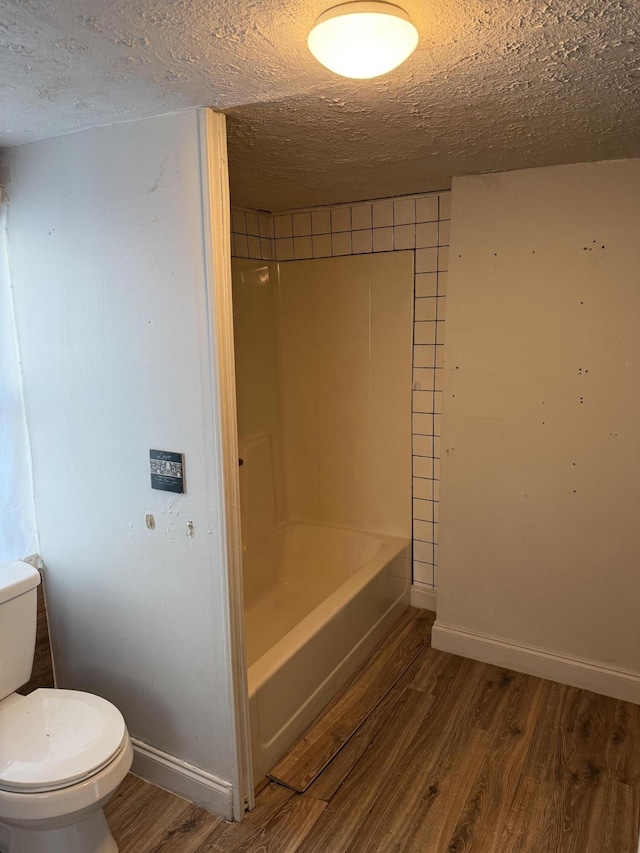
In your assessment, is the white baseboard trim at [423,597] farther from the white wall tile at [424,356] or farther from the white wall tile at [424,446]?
the white wall tile at [424,356]

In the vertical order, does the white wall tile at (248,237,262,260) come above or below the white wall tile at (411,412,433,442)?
above

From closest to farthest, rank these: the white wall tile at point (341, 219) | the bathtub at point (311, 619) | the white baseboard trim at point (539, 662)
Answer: the bathtub at point (311, 619)
the white baseboard trim at point (539, 662)
the white wall tile at point (341, 219)

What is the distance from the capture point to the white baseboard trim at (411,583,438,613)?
9.92ft

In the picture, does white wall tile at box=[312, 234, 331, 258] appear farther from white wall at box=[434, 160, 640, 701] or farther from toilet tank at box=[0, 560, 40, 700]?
toilet tank at box=[0, 560, 40, 700]

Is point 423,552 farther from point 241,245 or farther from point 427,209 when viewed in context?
point 241,245

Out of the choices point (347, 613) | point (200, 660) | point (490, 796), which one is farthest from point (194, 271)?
point (490, 796)

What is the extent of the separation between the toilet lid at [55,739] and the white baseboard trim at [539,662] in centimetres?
155

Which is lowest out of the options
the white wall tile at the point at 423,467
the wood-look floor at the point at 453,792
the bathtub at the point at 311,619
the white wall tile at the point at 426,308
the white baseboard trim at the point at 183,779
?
the wood-look floor at the point at 453,792

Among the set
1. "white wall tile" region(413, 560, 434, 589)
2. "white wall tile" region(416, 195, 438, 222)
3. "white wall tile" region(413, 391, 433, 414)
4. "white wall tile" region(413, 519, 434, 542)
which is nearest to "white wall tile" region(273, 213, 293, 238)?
"white wall tile" region(416, 195, 438, 222)

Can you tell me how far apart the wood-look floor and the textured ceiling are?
2074mm

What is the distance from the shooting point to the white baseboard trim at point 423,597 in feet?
9.92

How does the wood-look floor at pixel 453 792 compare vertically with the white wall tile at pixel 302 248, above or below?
below

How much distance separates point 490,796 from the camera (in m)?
1.91

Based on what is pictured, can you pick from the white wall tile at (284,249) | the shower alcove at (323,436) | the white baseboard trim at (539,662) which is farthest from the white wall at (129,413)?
the white wall tile at (284,249)
